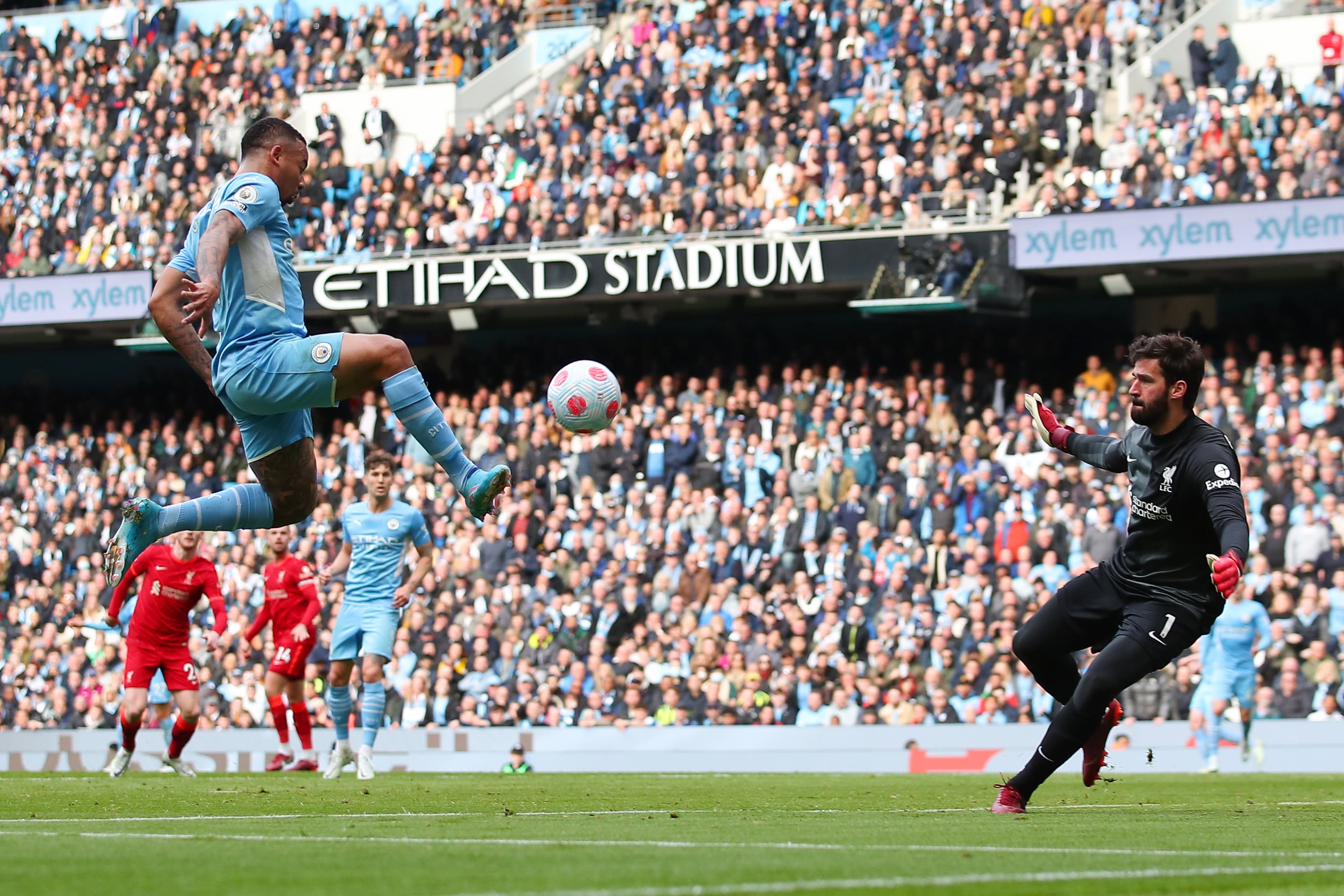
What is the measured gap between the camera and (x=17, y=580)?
91.1ft

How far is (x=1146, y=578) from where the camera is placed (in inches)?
351

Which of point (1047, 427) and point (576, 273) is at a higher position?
point (576, 273)

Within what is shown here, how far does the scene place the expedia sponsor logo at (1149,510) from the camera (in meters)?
8.80

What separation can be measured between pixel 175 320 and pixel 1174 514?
474 centimetres

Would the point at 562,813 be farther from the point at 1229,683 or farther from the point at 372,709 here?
the point at 1229,683

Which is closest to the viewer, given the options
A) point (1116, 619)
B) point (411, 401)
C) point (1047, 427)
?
point (411, 401)

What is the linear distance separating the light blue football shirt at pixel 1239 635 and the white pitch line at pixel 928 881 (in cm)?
1173

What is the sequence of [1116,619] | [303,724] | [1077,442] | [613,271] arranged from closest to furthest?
[1116,619], [1077,442], [303,724], [613,271]

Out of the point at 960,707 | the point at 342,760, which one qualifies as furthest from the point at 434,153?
the point at 342,760

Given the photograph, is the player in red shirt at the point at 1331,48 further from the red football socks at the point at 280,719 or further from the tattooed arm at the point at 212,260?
the tattooed arm at the point at 212,260

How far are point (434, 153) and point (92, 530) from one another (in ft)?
25.9

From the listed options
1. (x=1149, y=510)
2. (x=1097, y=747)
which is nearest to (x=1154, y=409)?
(x=1149, y=510)

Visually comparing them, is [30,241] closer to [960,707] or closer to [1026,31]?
[1026,31]

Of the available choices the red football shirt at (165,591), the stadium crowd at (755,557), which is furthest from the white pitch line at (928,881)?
the stadium crowd at (755,557)
